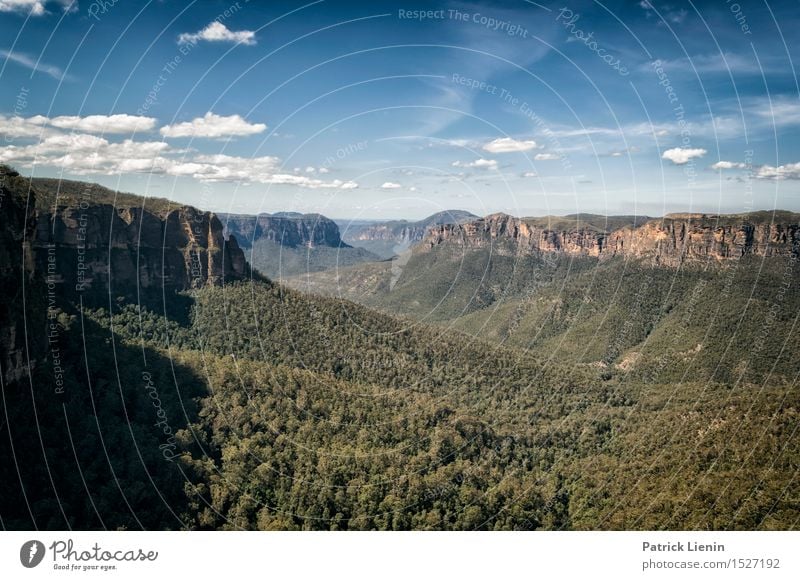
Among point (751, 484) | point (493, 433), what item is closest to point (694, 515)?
point (751, 484)

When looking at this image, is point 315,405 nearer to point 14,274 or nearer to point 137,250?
point 14,274

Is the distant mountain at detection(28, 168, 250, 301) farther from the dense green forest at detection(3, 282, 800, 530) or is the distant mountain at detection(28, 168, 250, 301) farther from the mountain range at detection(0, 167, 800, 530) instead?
the dense green forest at detection(3, 282, 800, 530)

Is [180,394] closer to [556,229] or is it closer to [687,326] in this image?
[687,326]

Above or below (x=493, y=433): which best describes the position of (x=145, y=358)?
above

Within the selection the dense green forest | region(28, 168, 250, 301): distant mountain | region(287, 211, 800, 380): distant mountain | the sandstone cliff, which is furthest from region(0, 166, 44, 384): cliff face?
region(287, 211, 800, 380): distant mountain

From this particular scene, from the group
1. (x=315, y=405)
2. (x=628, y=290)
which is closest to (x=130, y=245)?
(x=315, y=405)

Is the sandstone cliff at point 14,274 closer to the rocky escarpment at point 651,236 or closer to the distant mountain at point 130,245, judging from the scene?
the distant mountain at point 130,245
